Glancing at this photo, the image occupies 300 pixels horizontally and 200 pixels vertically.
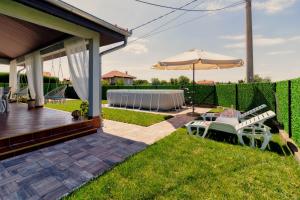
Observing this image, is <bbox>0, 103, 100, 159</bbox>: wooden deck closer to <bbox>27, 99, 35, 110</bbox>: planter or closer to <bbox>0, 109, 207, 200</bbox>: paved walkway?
<bbox>0, 109, 207, 200</bbox>: paved walkway

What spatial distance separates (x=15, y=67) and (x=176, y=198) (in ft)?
42.4

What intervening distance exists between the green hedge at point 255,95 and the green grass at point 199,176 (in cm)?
445

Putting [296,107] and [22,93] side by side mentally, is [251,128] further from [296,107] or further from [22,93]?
[22,93]

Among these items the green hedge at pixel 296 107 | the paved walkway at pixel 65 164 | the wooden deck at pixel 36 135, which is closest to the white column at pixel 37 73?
the wooden deck at pixel 36 135

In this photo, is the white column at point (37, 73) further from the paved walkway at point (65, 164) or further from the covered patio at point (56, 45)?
the paved walkway at point (65, 164)

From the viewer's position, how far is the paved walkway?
98.7 inches

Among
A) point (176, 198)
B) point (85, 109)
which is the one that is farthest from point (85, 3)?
point (176, 198)

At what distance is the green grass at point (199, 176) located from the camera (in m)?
2.38

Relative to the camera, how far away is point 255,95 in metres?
8.30

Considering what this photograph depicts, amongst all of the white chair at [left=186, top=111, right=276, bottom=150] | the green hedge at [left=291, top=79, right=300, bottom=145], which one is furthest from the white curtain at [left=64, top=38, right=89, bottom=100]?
the green hedge at [left=291, top=79, right=300, bottom=145]

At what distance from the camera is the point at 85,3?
6.86m

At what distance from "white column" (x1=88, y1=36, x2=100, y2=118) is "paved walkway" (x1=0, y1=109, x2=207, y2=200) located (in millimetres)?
875

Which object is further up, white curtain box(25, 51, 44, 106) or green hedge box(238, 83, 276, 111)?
white curtain box(25, 51, 44, 106)

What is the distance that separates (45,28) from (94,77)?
208 cm
